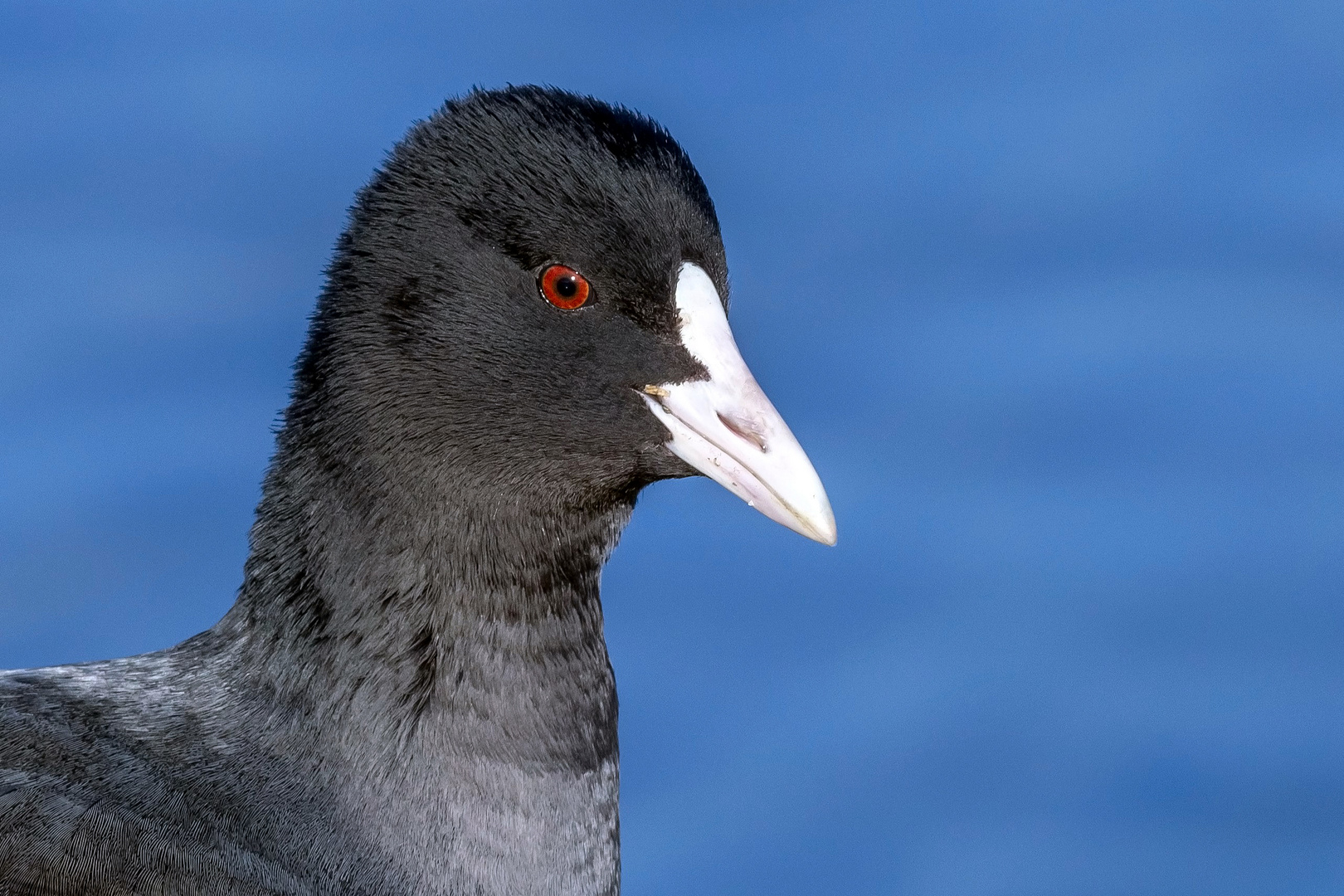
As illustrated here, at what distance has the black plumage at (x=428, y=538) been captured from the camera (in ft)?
7.31

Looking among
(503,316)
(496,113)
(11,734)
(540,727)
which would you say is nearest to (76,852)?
(11,734)

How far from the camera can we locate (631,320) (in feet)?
7.51

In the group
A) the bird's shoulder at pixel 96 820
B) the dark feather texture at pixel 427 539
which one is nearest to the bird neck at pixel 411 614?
the dark feather texture at pixel 427 539

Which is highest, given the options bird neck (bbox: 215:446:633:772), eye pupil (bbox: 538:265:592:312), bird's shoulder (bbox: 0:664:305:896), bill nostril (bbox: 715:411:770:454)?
eye pupil (bbox: 538:265:592:312)

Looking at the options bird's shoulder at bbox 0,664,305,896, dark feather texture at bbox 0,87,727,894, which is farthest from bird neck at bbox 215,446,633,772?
bird's shoulder at bbox 0,664,305,896

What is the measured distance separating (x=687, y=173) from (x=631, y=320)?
0.66 feet

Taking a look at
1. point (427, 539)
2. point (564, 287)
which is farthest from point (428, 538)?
point (564, 287)

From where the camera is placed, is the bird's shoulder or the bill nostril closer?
the bird's shoulder

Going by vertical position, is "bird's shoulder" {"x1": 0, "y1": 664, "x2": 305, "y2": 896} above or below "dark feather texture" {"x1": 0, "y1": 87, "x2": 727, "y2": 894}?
below

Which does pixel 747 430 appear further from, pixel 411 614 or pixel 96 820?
pixel 96 820

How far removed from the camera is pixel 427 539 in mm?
2299

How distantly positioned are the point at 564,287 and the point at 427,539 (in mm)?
347

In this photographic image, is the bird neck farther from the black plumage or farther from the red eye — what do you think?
the red eye

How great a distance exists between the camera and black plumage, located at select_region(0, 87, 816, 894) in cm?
223
